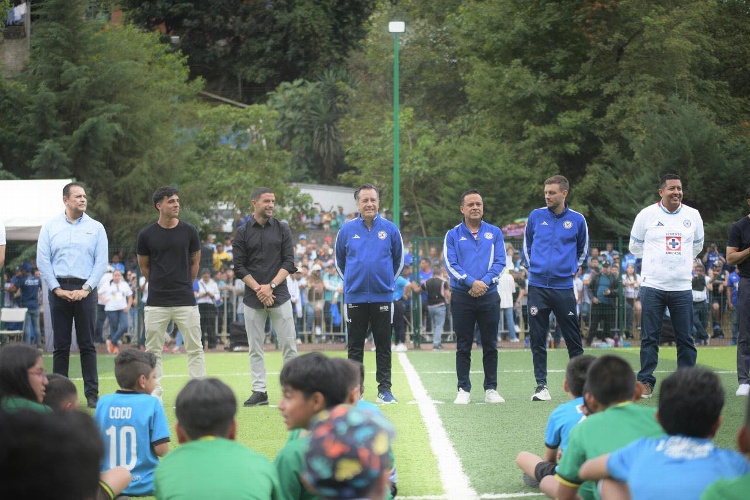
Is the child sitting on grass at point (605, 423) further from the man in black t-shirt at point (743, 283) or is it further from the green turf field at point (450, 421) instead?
the man in black t-shirt at point (743, 283)

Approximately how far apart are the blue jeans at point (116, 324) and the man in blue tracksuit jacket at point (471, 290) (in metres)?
10.9

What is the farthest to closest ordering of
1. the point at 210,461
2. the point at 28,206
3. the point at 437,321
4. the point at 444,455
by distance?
1. the point at 437,321
2. the point at 28,206
3. the point at 444,455
4. the point at 210,461

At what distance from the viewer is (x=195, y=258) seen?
995cm

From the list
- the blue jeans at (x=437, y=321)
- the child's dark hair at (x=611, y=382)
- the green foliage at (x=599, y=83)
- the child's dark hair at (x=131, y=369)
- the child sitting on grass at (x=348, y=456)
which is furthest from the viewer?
the green foliage at (x=599, y=83)

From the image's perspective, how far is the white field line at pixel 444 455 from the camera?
6.09 meters

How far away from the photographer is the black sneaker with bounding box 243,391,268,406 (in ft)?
32.7

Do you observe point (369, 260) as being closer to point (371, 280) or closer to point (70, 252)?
point (371, 280)

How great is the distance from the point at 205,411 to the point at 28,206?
1522cm

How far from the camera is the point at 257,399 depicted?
10.0 meters

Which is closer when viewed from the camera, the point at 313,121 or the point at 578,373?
the point at 578,373

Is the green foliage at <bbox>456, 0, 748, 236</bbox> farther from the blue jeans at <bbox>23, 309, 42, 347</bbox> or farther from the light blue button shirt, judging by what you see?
the light blue button shirt

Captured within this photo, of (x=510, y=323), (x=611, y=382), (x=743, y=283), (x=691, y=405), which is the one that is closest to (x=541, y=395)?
(x=743, y=283)

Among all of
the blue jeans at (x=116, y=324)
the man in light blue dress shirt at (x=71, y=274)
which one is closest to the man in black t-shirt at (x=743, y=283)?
the man in light blue dress shirt at (x=71, y=274)

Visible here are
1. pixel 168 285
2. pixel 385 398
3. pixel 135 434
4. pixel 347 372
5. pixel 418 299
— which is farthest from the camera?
pixel 418 299
